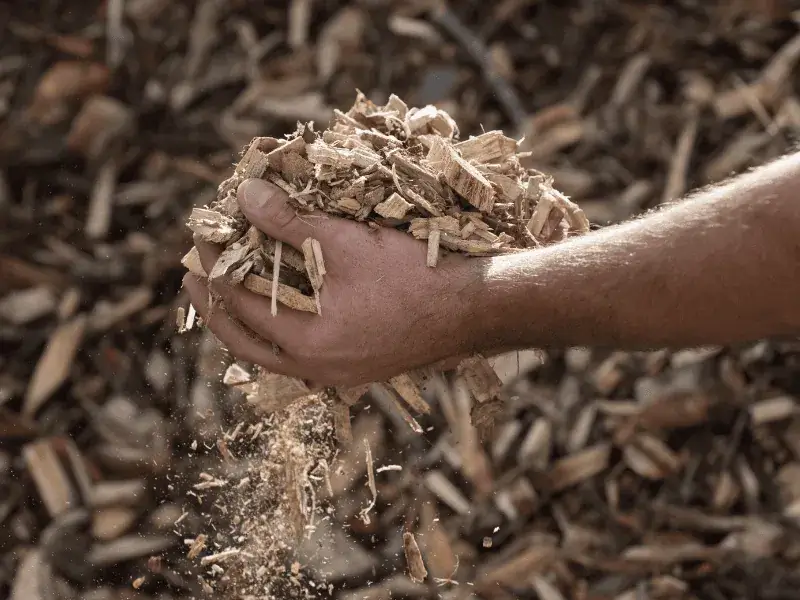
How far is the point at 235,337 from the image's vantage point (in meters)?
0.92

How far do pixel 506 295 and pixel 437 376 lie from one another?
89 centimetres

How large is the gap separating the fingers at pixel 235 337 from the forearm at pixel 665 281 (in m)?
0.21

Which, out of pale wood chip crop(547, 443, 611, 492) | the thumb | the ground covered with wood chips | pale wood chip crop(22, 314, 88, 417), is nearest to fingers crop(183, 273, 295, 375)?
the thumb

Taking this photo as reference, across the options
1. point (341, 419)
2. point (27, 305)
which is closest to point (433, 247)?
point (341, 419)

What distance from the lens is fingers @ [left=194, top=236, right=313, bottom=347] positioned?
2.85 ft

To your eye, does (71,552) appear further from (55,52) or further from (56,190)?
(55,52)

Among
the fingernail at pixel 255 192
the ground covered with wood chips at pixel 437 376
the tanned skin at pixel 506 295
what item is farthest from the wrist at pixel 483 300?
the ground covered with wood chips at pixel 437 376

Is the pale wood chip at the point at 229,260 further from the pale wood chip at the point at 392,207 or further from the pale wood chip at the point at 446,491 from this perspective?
the pale wood chip at the point at 446,491

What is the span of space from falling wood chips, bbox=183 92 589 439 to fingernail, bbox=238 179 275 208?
2 centimetres

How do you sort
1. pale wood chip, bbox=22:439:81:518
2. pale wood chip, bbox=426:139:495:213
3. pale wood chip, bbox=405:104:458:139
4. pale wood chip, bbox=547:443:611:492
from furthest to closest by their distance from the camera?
pale wood chip, bbox=547:443:611:492
pale wood chip, bbox=22:439:81:518
pale wood chip, bbox=405:104:458:139
pale wood chip, bbox=426:139:495:213

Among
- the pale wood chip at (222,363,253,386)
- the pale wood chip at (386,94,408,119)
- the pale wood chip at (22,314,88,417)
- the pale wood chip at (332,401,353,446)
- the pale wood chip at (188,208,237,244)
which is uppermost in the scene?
the pale wood chip at (386,94,408,119)

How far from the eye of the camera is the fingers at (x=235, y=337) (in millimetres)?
904

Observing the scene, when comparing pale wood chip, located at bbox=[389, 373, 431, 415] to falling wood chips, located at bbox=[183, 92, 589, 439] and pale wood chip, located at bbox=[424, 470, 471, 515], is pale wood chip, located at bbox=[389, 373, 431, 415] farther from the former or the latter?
pale wood chip, located at bbox=[424, 470, 471, 515]

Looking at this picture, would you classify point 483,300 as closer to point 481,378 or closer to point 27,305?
point 481,378
